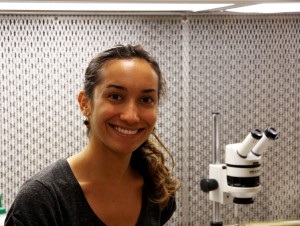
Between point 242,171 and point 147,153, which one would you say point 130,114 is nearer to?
point 147,153

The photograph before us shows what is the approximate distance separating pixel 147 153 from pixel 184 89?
0.45m

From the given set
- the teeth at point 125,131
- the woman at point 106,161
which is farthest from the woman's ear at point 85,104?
the teeth at point 125,131

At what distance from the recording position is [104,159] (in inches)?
58.7

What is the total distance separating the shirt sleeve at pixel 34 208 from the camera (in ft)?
4.38


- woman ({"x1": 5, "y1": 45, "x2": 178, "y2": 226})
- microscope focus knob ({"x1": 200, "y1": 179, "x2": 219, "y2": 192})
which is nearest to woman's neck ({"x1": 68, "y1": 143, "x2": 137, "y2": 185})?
woman ({"x1": 5, "y1": 45, "x2": 178, "y2": 226})

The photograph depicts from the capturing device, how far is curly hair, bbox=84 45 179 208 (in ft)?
4.79

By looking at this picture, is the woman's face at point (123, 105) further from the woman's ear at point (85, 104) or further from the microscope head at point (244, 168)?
the microscope head at point (244, 168)

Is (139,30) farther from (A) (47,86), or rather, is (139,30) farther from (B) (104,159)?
(B) (104,159)

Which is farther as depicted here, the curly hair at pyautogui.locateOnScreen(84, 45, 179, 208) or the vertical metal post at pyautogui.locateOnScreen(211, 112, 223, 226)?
the vertical metal post at pyautogui.locateOnScreen(211, 112, 223, 226)

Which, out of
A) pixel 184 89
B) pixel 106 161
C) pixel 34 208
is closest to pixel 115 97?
pixel 106 161

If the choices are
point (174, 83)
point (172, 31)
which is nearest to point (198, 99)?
point (174, 83)

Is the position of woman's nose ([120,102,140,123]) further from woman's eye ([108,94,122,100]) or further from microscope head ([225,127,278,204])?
microscope head ([225,127,278,204])

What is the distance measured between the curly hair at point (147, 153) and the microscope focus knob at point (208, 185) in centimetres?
28

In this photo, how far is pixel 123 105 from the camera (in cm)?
139
